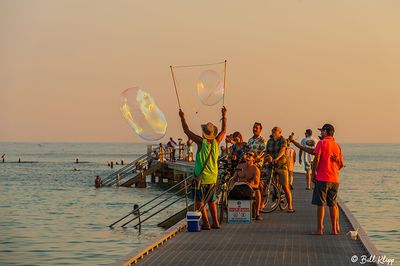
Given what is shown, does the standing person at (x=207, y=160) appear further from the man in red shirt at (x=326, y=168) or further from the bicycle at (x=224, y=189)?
the man in red shirt at (x=326, y=168)

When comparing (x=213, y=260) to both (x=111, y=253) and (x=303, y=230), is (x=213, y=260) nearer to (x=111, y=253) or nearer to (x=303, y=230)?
(x=303, y=230)

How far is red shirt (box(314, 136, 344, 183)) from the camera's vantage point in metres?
16.2

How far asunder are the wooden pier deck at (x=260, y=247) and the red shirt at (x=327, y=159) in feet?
3.66

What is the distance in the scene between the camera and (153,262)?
13.3 m

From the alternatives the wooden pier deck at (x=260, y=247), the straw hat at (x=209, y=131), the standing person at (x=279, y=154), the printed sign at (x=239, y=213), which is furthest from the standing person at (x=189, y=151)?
the straw hat at (x=209, y=131)

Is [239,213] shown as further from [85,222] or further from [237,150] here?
[85,222]

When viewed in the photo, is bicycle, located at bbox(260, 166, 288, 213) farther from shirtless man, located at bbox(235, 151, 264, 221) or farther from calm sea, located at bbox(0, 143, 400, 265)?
calm sea, located at bbox(0, 143, 400, 265)

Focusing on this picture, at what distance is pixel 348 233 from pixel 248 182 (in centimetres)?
304

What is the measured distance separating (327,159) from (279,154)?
4.34 m

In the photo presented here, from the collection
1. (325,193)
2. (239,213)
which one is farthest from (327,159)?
(239,213)

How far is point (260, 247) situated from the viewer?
14.9 meters

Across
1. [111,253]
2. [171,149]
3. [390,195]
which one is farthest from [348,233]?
[171,149]

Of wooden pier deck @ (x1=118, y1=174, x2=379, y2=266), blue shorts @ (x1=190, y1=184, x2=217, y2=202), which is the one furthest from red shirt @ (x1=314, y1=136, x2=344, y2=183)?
blue shorts @ (x1=190, y1=184, x2=217, y2=202)

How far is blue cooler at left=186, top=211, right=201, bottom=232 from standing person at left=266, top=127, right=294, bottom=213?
399cm
